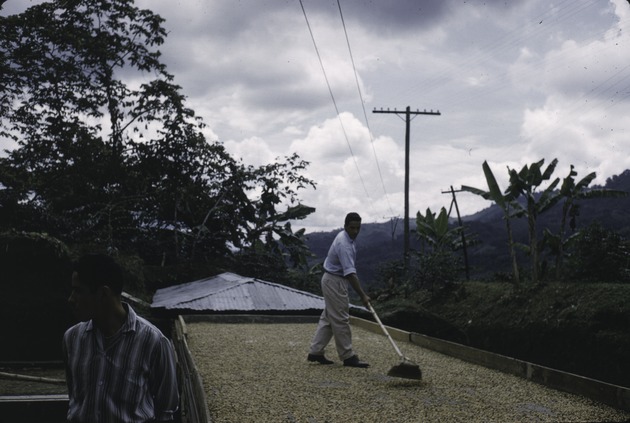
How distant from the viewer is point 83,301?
203 cm

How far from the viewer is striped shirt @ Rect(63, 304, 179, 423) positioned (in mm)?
1997

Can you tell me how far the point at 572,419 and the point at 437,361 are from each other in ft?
8.73

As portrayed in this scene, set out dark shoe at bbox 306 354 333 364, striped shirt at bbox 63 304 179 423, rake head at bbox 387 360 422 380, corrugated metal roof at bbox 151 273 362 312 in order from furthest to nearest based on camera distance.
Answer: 1. corrugated metal roof at bbox 151 273 362 312
2. dark shoe at bbox 306 354 333 364
3. rake head at bbox 387 360 422 380
4. striped shirt at bbox 63 304 179 423

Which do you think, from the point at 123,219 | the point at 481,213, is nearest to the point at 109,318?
the point at 123,219

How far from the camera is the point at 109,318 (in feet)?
6.73

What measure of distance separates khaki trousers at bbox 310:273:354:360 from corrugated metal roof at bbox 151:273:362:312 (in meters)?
5.88

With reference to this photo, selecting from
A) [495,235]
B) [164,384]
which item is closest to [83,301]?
[164,384]

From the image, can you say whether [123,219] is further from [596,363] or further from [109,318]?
[109,318]

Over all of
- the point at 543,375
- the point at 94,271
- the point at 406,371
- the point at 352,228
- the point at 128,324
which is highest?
the point at 352,228

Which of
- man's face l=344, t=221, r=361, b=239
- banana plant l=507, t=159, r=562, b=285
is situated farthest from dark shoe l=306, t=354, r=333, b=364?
banana plant l=507, t=159, r=562, b=285

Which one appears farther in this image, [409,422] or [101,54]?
[101,54]

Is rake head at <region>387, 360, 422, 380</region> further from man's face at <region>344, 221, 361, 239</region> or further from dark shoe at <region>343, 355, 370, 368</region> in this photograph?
man's face at <region>344, 221, 361, 239</region>

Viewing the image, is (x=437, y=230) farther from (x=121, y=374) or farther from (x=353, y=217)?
(x=121, y=374)

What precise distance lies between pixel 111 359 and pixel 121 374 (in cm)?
7
